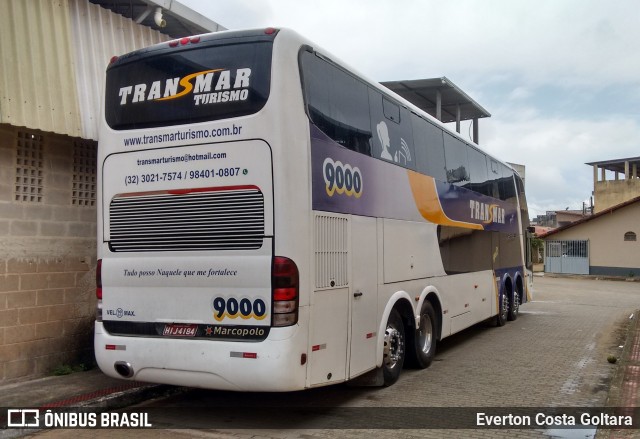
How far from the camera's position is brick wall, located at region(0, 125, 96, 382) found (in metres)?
7.43

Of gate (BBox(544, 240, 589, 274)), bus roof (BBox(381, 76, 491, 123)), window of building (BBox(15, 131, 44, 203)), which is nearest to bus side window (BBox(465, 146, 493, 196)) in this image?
bus roof (BBox(381, 76, 491, 123))

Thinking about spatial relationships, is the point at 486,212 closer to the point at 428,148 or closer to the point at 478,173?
the point at 478,173

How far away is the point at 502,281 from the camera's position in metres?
13.9

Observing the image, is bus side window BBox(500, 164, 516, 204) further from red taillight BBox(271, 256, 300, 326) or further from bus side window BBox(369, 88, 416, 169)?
red taillight BBox(271, 256, 300, 326)

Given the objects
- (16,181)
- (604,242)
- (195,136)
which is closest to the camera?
(195,136)

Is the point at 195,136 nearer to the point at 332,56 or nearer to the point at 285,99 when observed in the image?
the point at 285,99

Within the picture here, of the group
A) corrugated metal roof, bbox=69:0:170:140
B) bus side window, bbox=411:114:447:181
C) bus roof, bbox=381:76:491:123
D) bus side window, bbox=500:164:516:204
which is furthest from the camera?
bus roof, bbox=381:76:491:123

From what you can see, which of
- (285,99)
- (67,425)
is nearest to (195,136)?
(285,99)

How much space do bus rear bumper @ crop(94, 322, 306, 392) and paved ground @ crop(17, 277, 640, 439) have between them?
58 cm

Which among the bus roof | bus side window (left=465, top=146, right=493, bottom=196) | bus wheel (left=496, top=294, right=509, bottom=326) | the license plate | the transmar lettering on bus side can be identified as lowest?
bus wheel (left=496, top=294, right=509, bottom=326)

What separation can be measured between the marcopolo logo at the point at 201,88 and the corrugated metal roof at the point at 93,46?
1.52m

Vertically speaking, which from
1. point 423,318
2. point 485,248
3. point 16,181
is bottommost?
point 423,318

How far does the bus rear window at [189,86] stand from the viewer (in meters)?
5.95

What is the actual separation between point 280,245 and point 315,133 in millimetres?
1275
